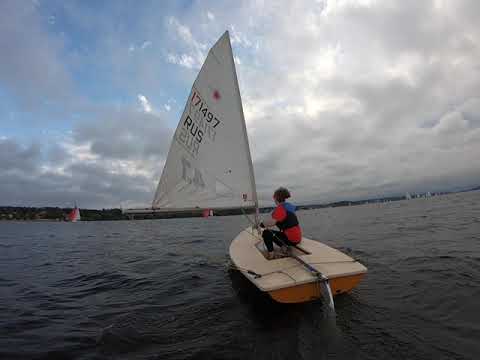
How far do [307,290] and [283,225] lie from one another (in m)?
1.63

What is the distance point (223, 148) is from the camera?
23.3 feet

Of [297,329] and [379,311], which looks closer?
[297,329]

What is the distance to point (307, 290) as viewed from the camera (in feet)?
13.1

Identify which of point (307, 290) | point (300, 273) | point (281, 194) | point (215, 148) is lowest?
point (307, 290)

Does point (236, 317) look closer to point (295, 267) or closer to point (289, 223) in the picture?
point (295, 267)

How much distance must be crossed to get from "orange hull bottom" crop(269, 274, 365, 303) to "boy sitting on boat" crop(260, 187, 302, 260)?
134 centimetres

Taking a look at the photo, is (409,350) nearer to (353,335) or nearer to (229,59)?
(353,335)

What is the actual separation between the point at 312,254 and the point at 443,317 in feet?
7.37

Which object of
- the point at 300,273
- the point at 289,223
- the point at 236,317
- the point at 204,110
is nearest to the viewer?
the point at 300,273

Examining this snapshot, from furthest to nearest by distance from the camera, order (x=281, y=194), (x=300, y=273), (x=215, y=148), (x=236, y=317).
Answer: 1. (x=215, y=148)
2. (x=281, y=194)
3. (x=236, y=317)
4. (x=300, y=273)

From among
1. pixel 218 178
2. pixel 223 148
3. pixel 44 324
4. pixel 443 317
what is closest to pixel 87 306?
pixel 44 324

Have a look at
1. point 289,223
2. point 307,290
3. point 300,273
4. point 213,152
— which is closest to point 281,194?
point 289,223

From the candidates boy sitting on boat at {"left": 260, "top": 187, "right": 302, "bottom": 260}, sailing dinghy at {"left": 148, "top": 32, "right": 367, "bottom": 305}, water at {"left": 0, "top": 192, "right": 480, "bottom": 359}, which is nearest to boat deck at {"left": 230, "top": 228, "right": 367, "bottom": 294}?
boy sitting on boat at {"left": 260, "top": 187, "right": 302, "bottom": 260}

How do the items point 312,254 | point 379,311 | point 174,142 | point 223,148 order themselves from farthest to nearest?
point 174,142, point 223,148, point 312,254, point 379,311
